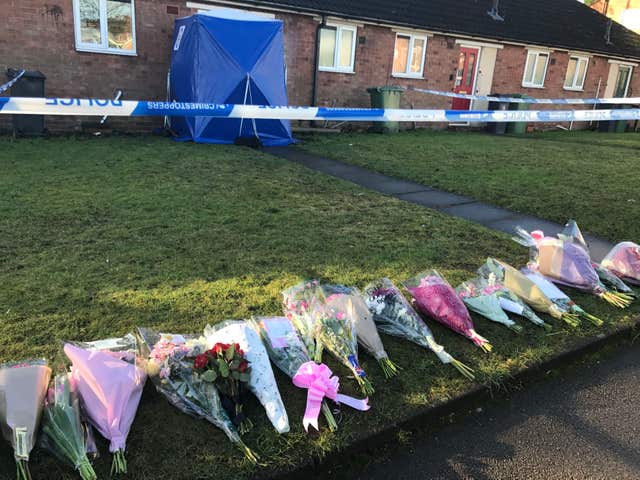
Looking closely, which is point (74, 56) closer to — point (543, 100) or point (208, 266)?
Result: point (208, 266)

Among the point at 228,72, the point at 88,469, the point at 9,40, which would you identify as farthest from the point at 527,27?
the point at 88,469

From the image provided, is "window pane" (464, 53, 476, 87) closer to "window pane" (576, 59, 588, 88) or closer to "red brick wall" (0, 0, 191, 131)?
"window pane" (576, 59, 588, 88)

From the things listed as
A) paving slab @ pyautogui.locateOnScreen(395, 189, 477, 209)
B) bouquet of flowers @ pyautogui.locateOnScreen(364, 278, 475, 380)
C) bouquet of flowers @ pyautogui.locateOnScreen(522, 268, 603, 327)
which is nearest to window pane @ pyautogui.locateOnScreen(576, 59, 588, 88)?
paving slab @ pyautogui.locateOnScreen(395, 189, 477, 209)

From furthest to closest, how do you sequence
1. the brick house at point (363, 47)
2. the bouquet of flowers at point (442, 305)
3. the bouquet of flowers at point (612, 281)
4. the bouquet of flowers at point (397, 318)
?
the brick house at point (363, 47), the bouquet of flowers at point (612, 281), the bouquet of flowers at point (442, 305), the bouquet of flowers at point (397, 318)

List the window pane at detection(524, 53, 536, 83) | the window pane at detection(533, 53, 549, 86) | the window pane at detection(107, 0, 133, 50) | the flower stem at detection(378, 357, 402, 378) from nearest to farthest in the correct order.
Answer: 1. the flower stem at detection(378, 357, 402, 378)
2. the window pane at detection(107, 0, 133, 50)
3. the window pane at detection(524, 53, 536, 83)
4. the window pane at detection(533, 53, 549, 86)

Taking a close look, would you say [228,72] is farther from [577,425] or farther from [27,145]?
[577,425]

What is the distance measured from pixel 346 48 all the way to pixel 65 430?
14.4 metres

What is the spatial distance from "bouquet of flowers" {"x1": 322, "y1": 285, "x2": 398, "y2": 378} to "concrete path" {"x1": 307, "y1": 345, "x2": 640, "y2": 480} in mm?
465

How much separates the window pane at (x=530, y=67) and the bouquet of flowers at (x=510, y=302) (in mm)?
17963

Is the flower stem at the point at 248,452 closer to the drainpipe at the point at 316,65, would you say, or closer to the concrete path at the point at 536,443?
the concrete path at the point at 536,443

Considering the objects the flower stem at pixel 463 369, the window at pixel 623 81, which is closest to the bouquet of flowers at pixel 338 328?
the flower stem at pixel 463 369

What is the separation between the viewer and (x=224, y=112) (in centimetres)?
547

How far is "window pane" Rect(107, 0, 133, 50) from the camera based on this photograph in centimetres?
1150

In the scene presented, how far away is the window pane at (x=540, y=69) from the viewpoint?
19.5 metres
